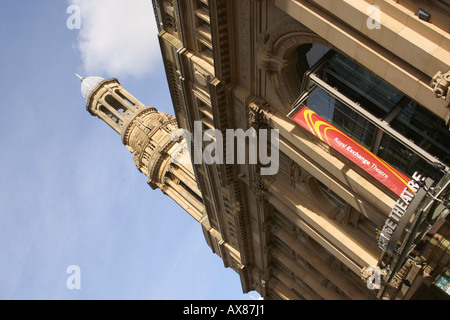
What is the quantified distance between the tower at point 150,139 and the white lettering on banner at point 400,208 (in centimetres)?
3375

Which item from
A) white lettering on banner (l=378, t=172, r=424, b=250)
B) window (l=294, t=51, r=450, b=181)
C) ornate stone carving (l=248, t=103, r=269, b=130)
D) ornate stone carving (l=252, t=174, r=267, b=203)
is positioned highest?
ornate stone carving (l=248, t=103, r=269, b=130)

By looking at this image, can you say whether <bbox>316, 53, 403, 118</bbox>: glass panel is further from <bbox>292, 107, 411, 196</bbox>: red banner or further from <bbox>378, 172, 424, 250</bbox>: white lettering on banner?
<bbox>378, 172, 424, 250</bbox>: white lettering on banner

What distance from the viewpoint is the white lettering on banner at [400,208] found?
1786 centimetres

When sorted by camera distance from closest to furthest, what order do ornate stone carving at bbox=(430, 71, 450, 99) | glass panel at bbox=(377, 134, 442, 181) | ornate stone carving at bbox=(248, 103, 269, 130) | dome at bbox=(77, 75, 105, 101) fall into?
ornate stone carving at bbox=(430, 71, 450, 99) < glass panel at bbox=(377, 134, 442, 181) < ornate stone carving at bbox=(248, 103, 269, 130) < dome at bbox=(77, 75, 105, 101)

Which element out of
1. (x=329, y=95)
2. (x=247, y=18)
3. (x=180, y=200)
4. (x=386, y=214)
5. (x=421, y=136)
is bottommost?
(x=386, y=214)

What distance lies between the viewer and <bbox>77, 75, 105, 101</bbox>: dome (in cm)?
6031

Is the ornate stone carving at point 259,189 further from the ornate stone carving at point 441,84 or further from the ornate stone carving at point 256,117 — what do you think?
the ornate stone carving at point 441,84

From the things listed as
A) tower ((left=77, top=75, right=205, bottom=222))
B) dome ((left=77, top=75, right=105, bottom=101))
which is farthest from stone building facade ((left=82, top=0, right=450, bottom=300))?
dome ((left=77, top=75, right=105, bottom=101))

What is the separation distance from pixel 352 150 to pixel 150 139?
38858 mm

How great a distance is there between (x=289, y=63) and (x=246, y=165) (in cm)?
1086

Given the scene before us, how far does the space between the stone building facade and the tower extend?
1620 centimetres
